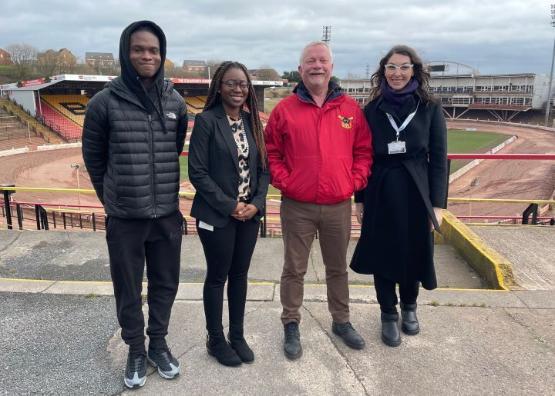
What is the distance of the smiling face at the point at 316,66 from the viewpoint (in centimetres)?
252

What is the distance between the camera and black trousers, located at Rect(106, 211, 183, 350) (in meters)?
2.33

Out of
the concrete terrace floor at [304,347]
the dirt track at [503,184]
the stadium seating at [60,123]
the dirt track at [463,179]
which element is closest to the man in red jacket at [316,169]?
the concrete terrace floor at [304,347]

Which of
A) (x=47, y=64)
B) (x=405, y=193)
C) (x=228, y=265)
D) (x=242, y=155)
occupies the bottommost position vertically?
(x=228, y=265)

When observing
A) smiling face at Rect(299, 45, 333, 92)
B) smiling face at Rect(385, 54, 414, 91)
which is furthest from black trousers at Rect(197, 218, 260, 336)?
smiling face at Rect(385, 54, 414, 91)

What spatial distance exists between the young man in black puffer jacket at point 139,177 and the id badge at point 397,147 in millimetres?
1227

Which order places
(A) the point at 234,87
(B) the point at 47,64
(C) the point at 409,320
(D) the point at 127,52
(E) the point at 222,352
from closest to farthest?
(D) the point at 127,52 → (A) the point at 234,87 → (E) the point at 222,352 → (C) the point at 409,320 → (B) the point at 47,64

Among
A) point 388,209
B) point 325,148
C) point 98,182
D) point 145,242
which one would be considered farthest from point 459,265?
point 98,182

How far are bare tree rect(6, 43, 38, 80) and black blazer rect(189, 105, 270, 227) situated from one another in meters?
67.2

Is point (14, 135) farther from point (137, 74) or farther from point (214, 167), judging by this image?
point (214, 167)

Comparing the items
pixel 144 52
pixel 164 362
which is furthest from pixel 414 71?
pixel 164 362

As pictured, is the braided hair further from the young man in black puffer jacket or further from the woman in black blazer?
the young man in black puffer jacket

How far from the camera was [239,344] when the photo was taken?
8.65 ft

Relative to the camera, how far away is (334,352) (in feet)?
8.79

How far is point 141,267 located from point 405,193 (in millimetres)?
1613
